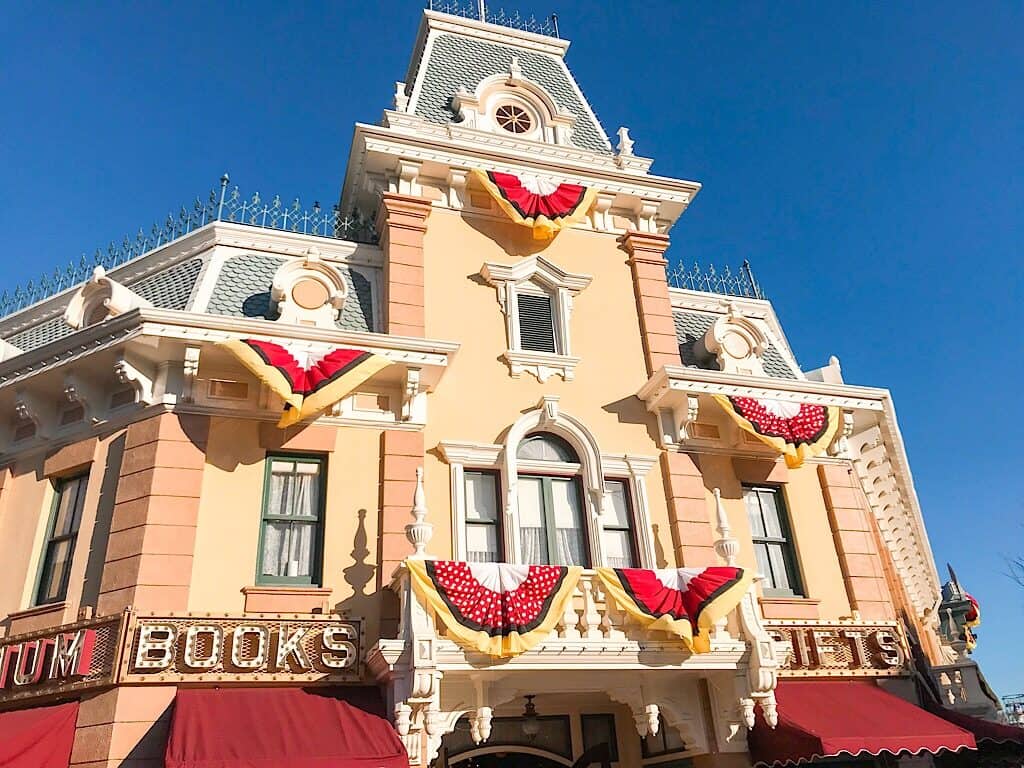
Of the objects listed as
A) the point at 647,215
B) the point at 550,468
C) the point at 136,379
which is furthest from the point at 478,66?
the point at 136,379

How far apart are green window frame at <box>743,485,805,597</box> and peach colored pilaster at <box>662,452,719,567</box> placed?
1.06 meters

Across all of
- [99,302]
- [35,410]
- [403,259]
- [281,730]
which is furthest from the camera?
[403,259]

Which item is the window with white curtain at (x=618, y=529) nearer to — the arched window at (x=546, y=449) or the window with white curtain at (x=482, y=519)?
the arched window at (x=546, y=449)

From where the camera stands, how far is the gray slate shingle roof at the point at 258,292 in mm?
13453

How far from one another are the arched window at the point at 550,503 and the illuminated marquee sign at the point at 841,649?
3.37 metres

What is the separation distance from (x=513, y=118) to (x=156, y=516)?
437 inches

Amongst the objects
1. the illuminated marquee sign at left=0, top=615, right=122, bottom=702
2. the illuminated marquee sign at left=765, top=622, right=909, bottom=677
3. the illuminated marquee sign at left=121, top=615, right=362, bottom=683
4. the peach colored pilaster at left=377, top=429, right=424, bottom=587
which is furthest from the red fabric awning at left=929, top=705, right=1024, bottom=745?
the illuminated marquee sign at left=0, top=615, right=122, bottom=702

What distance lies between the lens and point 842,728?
37.0 ft

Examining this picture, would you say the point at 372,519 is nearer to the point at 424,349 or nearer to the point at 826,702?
the point at 424,349

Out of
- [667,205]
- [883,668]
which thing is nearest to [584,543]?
[883,668]

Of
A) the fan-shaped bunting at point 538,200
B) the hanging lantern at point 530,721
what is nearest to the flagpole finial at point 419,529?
the hanging lantern at point 530,721

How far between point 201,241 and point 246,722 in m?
8.65

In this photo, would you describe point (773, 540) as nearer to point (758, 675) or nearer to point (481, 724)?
point (758, 675)

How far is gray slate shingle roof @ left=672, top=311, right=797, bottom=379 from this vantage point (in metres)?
16.0
